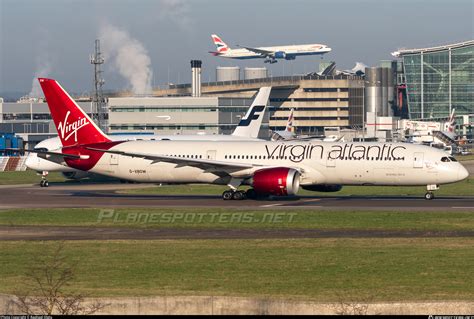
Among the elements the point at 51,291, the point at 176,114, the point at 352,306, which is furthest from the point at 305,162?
the point at 176,114

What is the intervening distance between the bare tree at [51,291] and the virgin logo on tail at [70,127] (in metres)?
25.8

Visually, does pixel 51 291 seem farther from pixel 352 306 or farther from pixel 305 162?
pixel 305 162

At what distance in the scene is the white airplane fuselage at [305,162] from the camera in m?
55.8

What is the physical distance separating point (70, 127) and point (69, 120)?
493mm

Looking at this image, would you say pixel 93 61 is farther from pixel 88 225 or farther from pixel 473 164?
pixel 88 225

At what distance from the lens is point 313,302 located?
23.1 m

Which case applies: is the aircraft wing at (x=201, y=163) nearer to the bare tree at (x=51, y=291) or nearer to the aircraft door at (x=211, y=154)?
the aircraft door at (x=211, y=154)

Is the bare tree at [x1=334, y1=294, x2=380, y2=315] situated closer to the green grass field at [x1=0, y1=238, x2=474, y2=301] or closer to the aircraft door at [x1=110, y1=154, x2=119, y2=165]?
the green grass field at [x1=0, y1=238, x2=474, y2=301]

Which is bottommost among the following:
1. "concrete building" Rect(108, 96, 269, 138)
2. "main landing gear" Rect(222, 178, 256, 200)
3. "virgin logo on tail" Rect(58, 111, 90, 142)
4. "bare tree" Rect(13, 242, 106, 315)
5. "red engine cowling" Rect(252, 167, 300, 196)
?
"concrete building" Rect(108, 96, 269, 138)

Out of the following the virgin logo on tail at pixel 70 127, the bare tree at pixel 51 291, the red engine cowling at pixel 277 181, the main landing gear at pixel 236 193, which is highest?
the virgin logo on tail at pixel 70 127

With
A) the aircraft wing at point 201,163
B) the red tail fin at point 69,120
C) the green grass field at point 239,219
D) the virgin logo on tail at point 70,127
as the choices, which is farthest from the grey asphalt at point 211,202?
the virgin logo on tail at point 70,127

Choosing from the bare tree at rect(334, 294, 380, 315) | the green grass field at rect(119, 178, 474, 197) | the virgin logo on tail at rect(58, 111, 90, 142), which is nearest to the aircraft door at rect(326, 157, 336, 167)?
the green grass field at rect(119, 178, 474, 197)

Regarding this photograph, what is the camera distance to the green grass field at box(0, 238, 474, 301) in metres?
26.2

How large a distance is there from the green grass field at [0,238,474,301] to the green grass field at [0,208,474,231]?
229 inches
